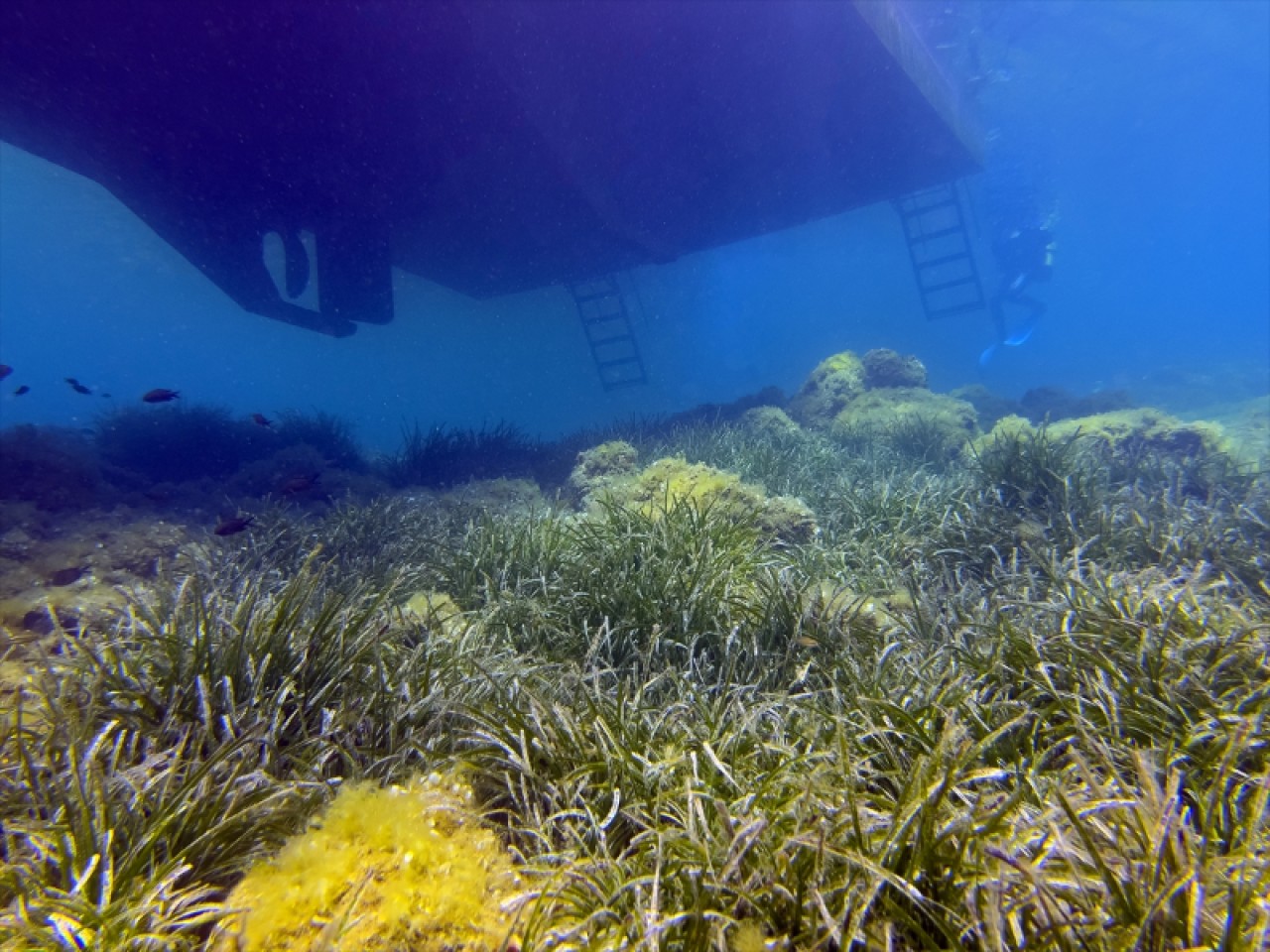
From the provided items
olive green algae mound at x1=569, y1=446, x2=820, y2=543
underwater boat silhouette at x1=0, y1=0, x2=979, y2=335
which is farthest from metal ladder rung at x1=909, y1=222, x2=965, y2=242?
olive green algae mound at x1=569, y1=446, x2=820, y2=543

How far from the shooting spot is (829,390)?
49.5ft

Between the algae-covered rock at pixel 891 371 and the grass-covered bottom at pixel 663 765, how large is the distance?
38.5ft

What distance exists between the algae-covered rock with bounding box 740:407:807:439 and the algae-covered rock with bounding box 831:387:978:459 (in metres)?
0.99

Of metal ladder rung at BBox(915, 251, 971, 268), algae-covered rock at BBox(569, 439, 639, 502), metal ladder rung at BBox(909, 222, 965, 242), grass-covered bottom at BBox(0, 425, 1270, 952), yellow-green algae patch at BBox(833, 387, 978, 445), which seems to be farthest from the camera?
metal ladder rung at BBox(915, 251, 971, 268)

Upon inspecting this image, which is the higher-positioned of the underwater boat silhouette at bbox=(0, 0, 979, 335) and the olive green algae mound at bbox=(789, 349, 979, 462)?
the underwater boat silhouette at bbox=(0, 0, 979, 335)

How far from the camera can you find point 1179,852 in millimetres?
1439

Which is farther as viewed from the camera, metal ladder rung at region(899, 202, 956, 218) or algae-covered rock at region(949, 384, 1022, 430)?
metal ladder rung at region(899, 202, 956, 218)

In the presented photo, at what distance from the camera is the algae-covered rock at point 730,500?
18.5ft

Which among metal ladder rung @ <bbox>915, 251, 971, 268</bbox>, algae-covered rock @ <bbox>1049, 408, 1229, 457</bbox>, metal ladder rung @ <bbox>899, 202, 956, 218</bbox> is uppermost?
metal ladder rung @ <bbox>899, 202, 956, 218</bbox>

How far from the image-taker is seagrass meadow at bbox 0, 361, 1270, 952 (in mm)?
1507

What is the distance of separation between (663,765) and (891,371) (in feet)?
51.4

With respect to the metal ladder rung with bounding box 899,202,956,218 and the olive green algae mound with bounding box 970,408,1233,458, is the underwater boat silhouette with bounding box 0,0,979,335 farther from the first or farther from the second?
the olive green algae mound with bounding box 970,408,1233,458

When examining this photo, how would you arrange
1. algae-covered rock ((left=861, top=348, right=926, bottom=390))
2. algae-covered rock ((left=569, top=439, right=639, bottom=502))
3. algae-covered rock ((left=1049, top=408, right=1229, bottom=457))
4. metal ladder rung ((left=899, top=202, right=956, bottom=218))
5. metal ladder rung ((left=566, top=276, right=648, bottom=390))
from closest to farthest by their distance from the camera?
algae-covered rock ((left=1049, top=408, right=1229, bottom=457)) < algae-covered rock ((left=569, top=439, right=639, bottom=502)) < algae-covered rock ((left=861, top=348, right=926, bottom=390)) < metal ladder rung ((left=899, top=202, right=956, bottom=218)) < metal ladder rung ((left=566, top=276, right=648, bottom=390))

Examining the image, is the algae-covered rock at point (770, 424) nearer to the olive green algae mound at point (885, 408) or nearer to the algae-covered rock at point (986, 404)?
the olive green algae mound at point (885, 408)
